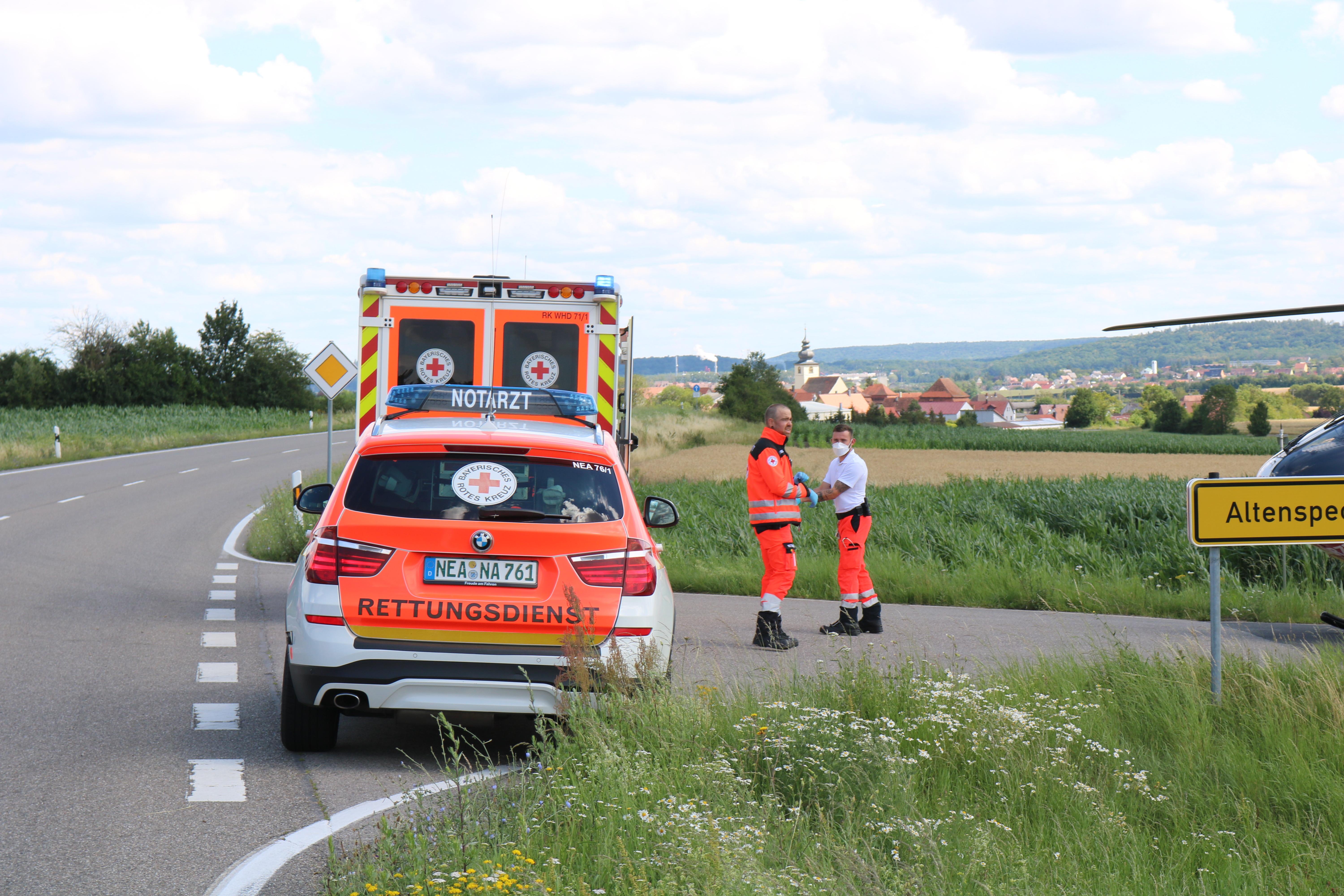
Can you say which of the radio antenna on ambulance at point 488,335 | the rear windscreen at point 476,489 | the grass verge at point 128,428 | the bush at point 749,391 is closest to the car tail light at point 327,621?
the rear windscreen at point 476,489

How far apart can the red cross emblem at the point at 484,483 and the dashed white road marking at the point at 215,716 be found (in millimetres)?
2119

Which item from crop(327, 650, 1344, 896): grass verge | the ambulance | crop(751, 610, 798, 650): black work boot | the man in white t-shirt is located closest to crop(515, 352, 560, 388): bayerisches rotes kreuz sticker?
the man in white t-shirt

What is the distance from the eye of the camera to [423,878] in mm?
3818

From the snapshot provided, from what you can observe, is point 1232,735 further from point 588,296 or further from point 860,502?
point 588,296

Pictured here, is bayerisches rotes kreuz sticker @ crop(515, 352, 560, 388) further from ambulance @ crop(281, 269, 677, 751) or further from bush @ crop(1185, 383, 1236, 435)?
bush @ crop(1185, 383, 1236, 435)

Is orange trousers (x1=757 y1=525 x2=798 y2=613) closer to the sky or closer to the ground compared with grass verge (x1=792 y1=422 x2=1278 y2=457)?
closer to the sky

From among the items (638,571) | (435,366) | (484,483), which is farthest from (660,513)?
(435,366)

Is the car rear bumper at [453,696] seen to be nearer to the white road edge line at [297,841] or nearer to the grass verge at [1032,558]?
the white road edge line at [297,841]

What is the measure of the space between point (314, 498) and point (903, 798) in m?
4.30

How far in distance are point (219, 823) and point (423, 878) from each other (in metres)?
1.83

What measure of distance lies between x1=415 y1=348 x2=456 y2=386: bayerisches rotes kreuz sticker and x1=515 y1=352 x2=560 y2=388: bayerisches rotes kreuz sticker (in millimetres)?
670

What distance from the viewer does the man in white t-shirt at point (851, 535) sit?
10.7m

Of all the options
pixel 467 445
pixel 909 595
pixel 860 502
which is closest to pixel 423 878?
pixel 467 445

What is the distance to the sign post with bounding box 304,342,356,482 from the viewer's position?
19.2m
